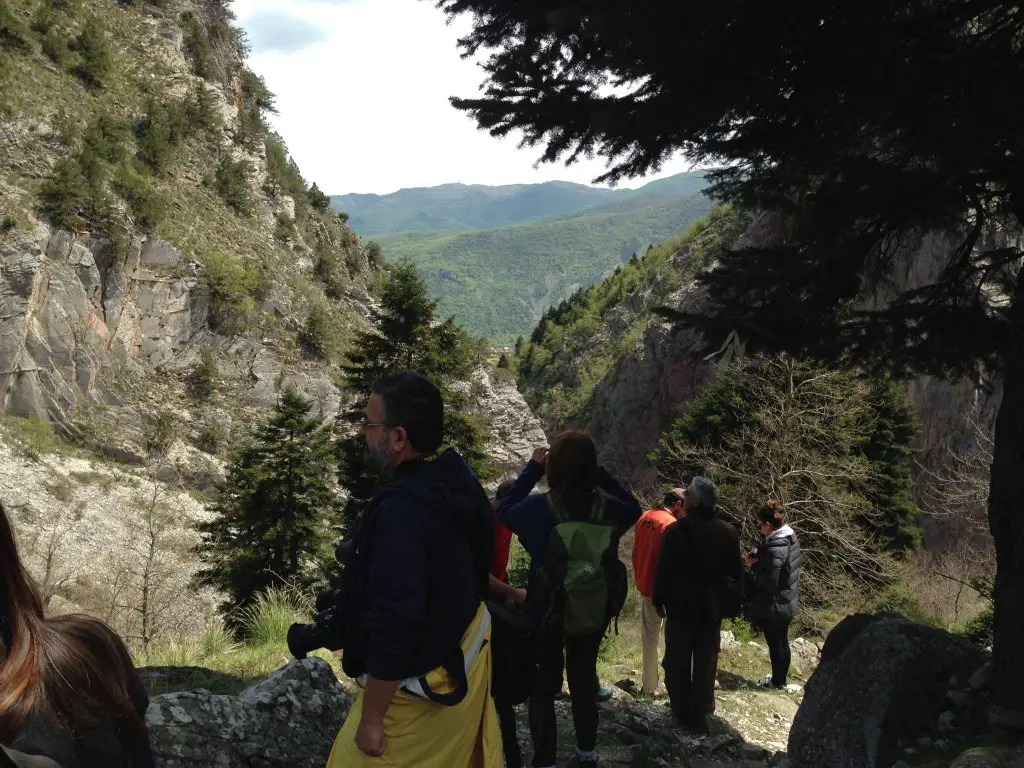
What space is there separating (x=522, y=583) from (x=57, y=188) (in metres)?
20.5

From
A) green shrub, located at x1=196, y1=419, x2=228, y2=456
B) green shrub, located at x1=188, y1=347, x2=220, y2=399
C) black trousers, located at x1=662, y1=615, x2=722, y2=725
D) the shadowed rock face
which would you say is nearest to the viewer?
black trousers, located at x1=662, y1=615, x2=722, y2=725

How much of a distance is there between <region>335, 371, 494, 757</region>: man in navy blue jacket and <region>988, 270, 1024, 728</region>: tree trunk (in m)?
2.71

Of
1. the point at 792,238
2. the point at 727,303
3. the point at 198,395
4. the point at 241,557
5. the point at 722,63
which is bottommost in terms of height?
the point at 241,557

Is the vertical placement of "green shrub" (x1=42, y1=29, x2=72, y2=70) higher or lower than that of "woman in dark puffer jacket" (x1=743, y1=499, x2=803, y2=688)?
higher

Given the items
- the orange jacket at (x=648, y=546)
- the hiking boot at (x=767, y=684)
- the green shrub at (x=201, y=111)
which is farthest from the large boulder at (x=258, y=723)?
the green shrub at (x=201, y=111)

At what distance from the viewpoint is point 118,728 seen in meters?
1.35

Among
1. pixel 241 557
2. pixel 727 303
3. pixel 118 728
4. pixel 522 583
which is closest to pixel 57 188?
pixel 241 557

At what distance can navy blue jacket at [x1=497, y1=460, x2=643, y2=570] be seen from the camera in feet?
12.5

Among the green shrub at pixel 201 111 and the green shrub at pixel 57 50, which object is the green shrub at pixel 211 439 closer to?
the green shrub at pixel 201 111

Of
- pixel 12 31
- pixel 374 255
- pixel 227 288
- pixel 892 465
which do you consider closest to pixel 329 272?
pixel 227 288

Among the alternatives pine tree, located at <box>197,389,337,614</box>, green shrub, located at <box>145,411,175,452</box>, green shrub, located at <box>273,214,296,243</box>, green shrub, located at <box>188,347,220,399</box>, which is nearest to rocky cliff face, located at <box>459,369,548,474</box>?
green shrub, located at <box>188,347,220,399</box>

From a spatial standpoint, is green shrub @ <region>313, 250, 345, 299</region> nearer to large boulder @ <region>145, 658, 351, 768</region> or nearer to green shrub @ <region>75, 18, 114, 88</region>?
green shrub @ <region>75, 18, 114, 88</region>

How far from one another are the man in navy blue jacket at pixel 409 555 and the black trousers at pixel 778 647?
471cm

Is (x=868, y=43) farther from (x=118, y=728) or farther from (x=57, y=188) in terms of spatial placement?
(x=57, y=188)
